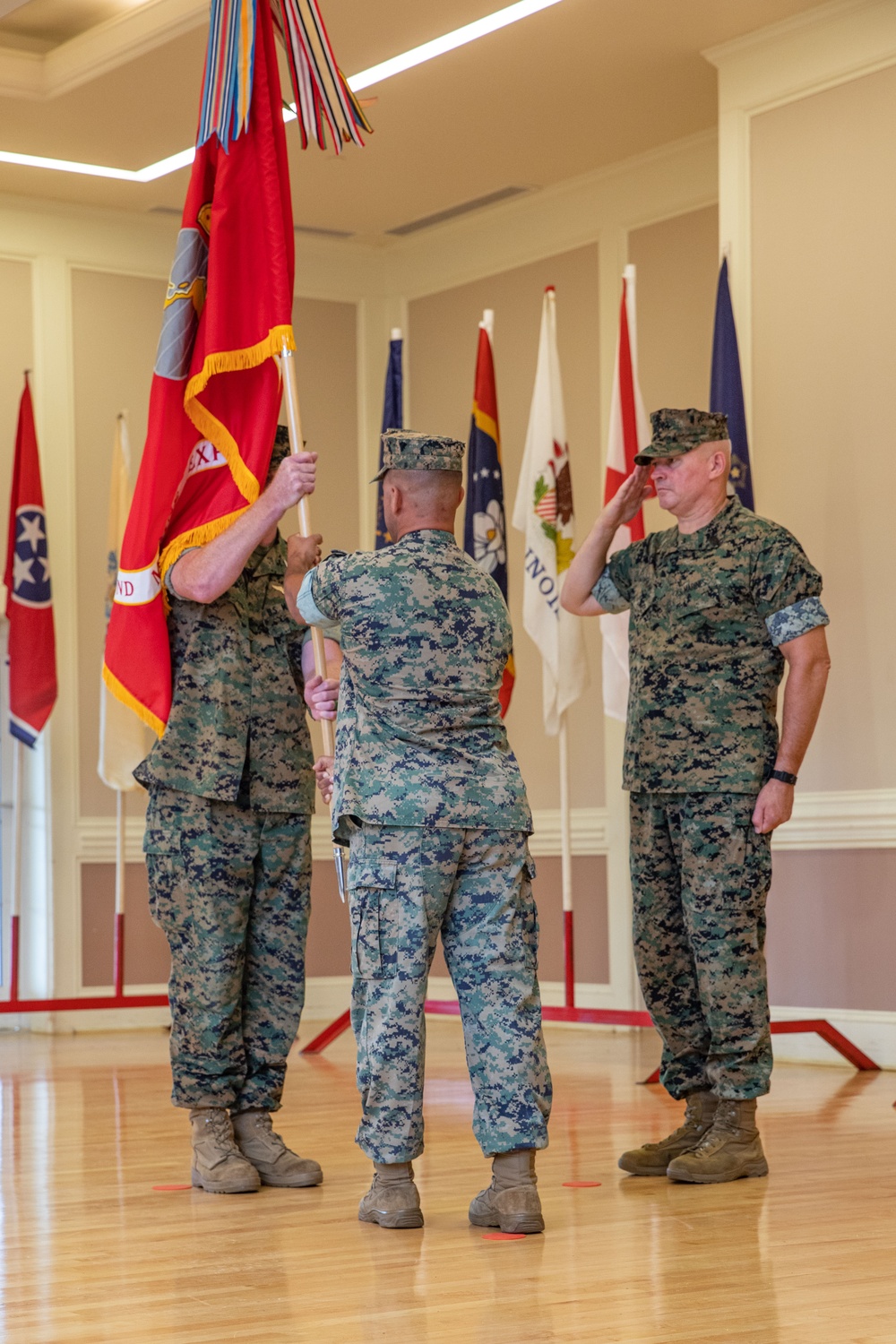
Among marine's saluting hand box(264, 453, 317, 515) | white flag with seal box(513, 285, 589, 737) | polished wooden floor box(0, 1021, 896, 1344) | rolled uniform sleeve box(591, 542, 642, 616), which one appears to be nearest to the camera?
polished wooden floor box(0, 1021, 896, 1344)

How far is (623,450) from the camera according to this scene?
19.9 feet

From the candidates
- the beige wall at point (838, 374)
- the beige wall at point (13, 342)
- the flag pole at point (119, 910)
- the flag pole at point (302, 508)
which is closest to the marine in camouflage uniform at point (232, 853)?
the flag pole at point (302, 508)

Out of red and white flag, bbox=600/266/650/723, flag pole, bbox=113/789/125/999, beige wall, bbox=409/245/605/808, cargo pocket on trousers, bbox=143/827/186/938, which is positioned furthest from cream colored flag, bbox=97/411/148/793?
cargo pocket on trousers, bbox=143/827/186/938

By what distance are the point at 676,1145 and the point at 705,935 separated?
1.55ft

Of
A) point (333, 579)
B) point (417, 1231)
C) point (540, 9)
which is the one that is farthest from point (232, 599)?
point (540, 9)

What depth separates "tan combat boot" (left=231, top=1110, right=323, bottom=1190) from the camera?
3.60 meters

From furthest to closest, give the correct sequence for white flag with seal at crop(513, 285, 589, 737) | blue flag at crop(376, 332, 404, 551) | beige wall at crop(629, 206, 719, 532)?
beige wall at crop(629, 206, 719, 532), blue flag at crop(376, 332, 404, 551), white flag with seal at crop(513, 285, 589, 737)

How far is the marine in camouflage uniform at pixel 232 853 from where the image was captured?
139 inches

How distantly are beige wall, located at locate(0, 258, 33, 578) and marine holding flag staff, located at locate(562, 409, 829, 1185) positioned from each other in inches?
174

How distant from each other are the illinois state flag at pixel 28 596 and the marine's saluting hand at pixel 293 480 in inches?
158

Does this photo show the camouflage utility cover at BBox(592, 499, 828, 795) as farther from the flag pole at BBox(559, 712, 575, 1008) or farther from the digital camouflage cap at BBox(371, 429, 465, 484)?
the flag pole at BBox(559, 712, 575, 1008)

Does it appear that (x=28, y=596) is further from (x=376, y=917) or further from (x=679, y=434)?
(x=376, y=917)

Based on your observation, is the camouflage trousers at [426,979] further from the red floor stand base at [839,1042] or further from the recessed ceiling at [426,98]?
the recessed ceiling at [426,98]

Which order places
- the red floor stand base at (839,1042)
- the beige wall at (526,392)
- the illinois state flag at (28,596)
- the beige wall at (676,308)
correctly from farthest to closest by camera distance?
the beige wall at (526,392) → the illinois state flag at (28,596) → the beige wall at (676,308) → the red floor stand base at (839,1042)
